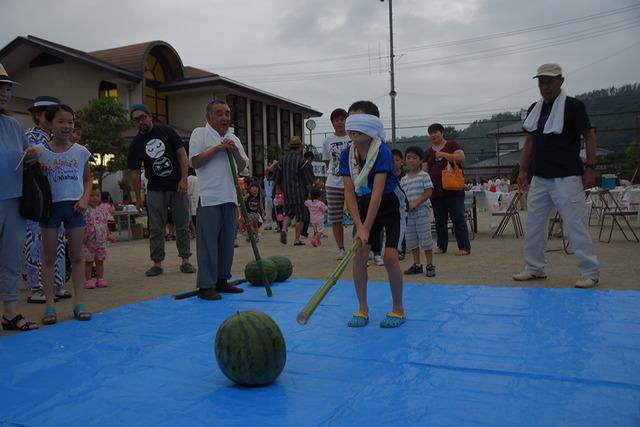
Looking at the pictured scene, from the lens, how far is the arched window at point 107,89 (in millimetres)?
21902

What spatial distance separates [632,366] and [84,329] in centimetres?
365

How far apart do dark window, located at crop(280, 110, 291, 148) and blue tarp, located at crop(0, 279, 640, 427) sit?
87.3 feet

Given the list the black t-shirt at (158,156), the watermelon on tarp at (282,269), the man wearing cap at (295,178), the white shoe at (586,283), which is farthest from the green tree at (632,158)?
the black t-shirt at (158,156)

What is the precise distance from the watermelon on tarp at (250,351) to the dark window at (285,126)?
28.0 meters

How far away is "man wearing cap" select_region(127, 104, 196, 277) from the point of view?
20.8ft

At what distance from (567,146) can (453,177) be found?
2608 millimetres

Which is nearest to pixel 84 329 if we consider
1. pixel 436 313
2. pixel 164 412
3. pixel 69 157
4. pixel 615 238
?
pixel 69 157

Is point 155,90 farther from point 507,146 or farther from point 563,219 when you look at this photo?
point 507,146

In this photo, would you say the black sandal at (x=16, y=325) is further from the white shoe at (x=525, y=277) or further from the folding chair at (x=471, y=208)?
the folding chair at (x=471, y=208)

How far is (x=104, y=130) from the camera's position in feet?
56.4

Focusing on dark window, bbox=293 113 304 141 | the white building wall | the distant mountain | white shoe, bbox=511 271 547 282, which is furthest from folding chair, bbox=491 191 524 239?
the distant mountain

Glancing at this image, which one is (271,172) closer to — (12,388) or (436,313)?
(436,313)

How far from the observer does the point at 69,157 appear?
439 cm

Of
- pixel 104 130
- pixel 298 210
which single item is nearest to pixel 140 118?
pixel 298 210
